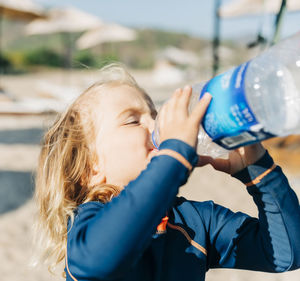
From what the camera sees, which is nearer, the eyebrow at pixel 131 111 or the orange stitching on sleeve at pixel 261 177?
the orange stitching on sleeve at pixel 261 177

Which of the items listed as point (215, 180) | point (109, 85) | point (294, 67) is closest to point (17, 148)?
point (215, 180)

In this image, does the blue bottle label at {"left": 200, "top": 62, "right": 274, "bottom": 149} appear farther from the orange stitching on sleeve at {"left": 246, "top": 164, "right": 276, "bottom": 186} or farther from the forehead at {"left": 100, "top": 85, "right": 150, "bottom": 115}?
the forehead at {"left": 100, "top": 85, "right": 150, "bottom": 115}

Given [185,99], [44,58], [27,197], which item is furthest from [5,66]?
[185,99]

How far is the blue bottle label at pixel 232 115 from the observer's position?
105 cm

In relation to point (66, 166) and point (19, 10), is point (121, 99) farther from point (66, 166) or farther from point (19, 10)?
point (19, 10)

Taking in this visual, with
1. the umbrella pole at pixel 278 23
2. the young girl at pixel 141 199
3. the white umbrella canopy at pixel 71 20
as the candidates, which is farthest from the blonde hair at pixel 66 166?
the white umbrella canopy at pixel 71 20

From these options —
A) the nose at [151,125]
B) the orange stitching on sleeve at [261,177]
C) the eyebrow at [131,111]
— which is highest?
the eyebrow at [131,111]

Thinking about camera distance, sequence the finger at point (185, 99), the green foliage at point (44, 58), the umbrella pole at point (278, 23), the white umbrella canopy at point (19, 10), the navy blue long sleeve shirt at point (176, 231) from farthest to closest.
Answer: the green foliage at point (44, 58)
the white umbrella canopy at point (19, 10)
the umbrella pole at point (278, 23)
the finger at point (185, 99)
the navy blue long sleeve shirt at point (176, 231)

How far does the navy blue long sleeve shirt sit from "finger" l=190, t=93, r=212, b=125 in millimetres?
100

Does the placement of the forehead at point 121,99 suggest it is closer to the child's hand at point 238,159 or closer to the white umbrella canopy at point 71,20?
the child's hand at point 238,159

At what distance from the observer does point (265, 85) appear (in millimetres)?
1521

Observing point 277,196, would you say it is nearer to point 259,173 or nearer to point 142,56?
point 259,173

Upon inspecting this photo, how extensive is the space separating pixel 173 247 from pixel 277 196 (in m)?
0.41

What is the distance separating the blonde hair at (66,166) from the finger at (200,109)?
45 cm
